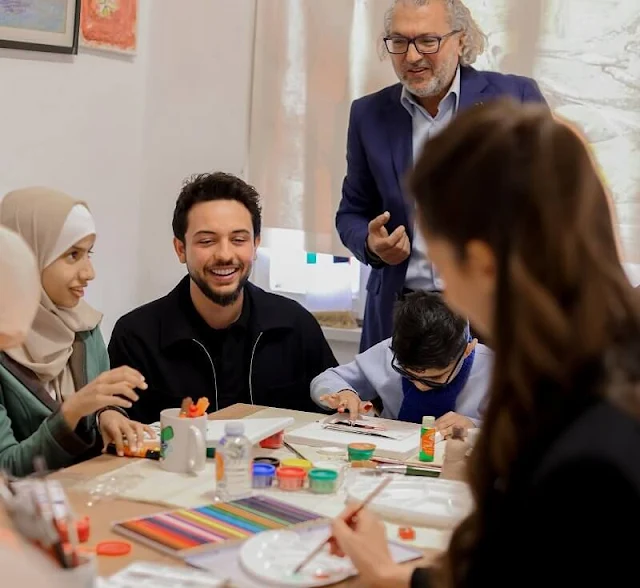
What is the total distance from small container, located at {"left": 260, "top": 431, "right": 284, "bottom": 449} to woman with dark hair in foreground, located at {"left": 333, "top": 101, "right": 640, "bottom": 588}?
1.05 m

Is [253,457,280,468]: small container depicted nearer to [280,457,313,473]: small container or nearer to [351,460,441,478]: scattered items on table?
[280,457,313,473]: small container

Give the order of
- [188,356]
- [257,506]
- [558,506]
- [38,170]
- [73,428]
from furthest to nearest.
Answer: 1. [38,170]
2. [188,356]
3. [73,428]
4. [257,506]
5. [558,506]

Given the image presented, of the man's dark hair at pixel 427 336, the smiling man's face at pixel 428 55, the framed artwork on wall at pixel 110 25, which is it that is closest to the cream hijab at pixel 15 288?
the man's dark hair at pixel 427 336

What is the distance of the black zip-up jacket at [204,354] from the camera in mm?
2502

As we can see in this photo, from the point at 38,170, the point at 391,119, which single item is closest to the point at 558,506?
the point at 391,119

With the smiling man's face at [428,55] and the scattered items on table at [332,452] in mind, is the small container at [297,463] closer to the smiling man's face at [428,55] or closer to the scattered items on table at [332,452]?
the scattered items on table at [332,452]

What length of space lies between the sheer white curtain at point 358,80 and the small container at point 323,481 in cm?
174

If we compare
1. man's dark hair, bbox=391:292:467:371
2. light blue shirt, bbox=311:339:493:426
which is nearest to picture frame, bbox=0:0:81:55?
light blue shirt, bbox=311:339:493:426

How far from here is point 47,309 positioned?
213cm

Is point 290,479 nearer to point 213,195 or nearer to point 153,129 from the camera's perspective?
point 213,195

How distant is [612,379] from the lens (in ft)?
2.97

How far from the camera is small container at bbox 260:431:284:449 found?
2.02 m

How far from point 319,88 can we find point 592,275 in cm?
269

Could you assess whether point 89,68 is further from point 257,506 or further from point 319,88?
point 257,506
